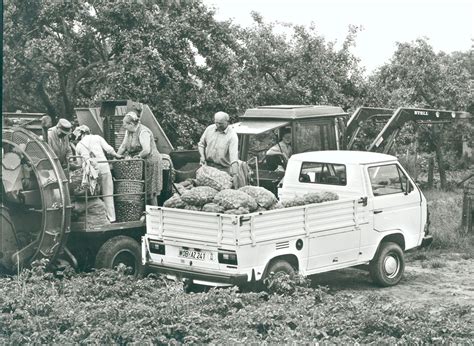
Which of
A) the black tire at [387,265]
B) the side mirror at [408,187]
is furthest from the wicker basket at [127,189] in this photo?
the side mirror at [408,187]

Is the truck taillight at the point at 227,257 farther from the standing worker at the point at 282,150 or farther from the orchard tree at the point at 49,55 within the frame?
the orchard tree at the point at 49,55

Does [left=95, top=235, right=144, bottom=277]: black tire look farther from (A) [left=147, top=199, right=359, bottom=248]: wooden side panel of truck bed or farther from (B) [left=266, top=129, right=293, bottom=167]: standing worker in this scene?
(B) [left=266, top=129, right=293, bottom=167]: standing worker

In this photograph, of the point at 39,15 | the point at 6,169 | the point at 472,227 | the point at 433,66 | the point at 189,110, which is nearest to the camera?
the point at 6,169

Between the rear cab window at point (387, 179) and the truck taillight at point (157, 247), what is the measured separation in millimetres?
2949

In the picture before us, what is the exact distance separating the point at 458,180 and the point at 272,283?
44.3 ft

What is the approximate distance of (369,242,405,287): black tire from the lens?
10.9 metres

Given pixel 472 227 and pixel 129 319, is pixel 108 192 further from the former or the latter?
pixel 472 227

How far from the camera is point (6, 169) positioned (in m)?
10.3

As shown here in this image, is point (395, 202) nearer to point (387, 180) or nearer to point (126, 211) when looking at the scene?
point (387, 180)

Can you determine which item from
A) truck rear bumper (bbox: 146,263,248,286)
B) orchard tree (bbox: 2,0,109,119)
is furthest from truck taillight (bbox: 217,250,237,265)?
orchard tree (bbox: 2,0,109,119)

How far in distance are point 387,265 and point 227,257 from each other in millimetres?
2749

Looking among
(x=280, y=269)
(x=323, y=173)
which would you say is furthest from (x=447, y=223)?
(x=280, y=269)

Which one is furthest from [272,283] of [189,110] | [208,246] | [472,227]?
[189,110]

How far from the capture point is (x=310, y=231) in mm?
9891
